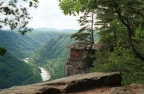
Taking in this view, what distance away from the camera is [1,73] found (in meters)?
114

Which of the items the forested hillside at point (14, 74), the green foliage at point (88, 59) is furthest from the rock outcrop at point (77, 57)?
the forested hillside at point (14, 74)

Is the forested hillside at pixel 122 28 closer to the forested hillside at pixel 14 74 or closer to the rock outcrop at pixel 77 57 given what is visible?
the rock outcrop at pixel 77 57

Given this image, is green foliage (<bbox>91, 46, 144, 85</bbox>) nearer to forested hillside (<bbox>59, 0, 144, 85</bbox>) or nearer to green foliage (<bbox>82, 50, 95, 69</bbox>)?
forested hillside (<bbox>59, 0, 144, 85</bbox>)

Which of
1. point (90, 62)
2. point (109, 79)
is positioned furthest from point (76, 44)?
point (109, 79)

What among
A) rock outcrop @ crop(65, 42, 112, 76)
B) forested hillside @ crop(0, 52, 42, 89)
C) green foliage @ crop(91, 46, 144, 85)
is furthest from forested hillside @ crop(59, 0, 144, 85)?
forested hillside @ crop(0, 52, 42, 89)

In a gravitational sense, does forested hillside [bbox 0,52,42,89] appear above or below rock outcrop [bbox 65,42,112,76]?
below

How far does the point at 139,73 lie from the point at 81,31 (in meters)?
24.6

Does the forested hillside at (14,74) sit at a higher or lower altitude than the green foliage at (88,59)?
lower

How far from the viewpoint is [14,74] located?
119125mm

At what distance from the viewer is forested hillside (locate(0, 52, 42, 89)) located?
108 metres

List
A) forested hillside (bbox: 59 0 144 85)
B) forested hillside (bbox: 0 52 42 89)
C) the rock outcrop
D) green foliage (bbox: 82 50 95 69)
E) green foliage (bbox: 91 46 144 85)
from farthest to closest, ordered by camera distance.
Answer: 1. forested hillside (bbox: 0 52 42 89)
2. the rock outcrop
3. green foliage (bbox: 82 50 95 69)
4. green foliage (bbox: 91 46 144 85)
5. forested hillside (bbox: 59 0 144 85)

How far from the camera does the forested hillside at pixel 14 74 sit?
4237 inches

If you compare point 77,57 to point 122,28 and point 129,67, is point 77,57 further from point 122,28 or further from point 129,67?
point 122,28

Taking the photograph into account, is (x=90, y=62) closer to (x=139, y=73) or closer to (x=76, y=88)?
(x=139, y=73)
